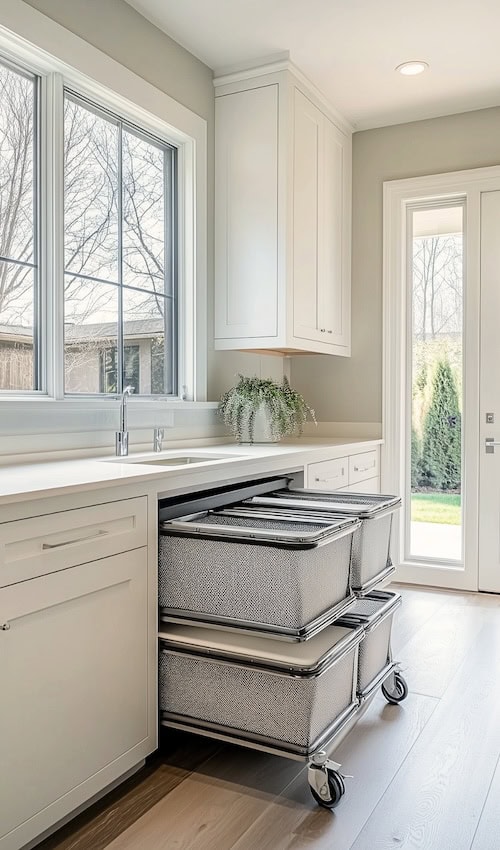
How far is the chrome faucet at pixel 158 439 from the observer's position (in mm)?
2822

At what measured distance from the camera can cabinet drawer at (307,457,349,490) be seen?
2.98 metres

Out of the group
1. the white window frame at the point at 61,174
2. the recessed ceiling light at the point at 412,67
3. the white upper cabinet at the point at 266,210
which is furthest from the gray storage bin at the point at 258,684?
the recessed ceiling light at the point at 412,67

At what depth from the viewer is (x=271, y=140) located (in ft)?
10.7

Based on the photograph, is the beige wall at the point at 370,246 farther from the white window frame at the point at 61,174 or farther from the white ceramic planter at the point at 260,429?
the white window frame at the point at 61,174

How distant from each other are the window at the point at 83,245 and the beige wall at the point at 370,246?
3.92 ft

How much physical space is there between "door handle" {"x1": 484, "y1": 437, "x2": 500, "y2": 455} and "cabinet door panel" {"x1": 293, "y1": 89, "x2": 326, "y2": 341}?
1096 millimetres

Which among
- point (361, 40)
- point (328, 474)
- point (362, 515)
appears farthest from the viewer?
point (328, 474)

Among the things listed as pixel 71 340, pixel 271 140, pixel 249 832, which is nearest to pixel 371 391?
pixel 271 140

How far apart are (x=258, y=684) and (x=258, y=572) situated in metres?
0.29

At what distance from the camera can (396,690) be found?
239 centimetres

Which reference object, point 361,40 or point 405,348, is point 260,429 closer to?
point 405,348

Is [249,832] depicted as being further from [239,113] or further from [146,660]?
[239,113]

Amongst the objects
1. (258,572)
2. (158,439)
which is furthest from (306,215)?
(258,572)

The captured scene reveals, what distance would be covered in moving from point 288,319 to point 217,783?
204 cm
